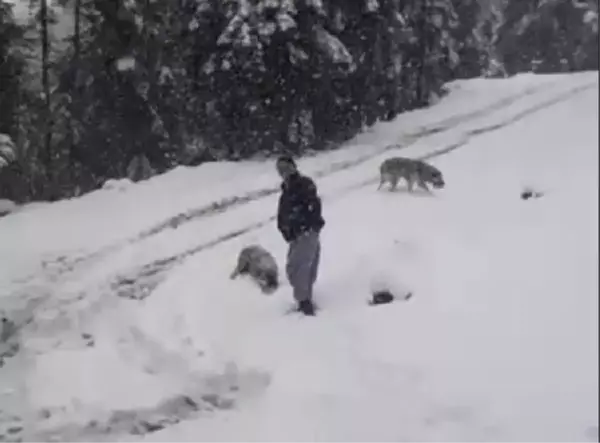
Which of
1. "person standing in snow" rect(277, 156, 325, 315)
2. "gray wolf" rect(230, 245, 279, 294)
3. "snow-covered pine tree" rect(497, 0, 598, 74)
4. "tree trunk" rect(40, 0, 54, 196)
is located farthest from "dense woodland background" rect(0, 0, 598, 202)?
"snow-covered pine tree" rect(497, 0, 598, 74)

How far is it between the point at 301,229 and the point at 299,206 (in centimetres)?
11

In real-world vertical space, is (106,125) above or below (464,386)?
above

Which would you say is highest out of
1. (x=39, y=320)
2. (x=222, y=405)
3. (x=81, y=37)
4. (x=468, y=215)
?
(x=81, y=37)

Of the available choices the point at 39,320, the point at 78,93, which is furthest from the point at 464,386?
the point at 78,93

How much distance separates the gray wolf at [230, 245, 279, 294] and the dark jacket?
10 cm

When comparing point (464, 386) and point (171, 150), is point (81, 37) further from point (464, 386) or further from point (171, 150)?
point (464, 386)

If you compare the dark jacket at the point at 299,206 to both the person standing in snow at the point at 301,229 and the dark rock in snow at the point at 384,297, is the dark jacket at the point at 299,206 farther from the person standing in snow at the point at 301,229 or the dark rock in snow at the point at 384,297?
the dark rock in snow at the point at 384,297

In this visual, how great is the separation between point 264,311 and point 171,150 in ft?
1.69

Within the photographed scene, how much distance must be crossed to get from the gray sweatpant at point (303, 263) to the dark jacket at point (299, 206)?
3 cm

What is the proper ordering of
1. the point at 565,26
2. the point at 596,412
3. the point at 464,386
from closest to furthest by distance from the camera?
the point at 596,412, the point at 464,386, the point at 565,26

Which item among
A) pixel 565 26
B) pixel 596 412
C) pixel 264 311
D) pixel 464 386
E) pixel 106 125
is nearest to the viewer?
pixel 596 412

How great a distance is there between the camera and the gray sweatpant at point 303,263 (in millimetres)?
2303

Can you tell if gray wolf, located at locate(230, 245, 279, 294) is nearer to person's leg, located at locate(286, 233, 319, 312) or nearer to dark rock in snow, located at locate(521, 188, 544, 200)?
person's leg, located at locate(286, 233, 319, 312)

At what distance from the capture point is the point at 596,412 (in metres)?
1.69
